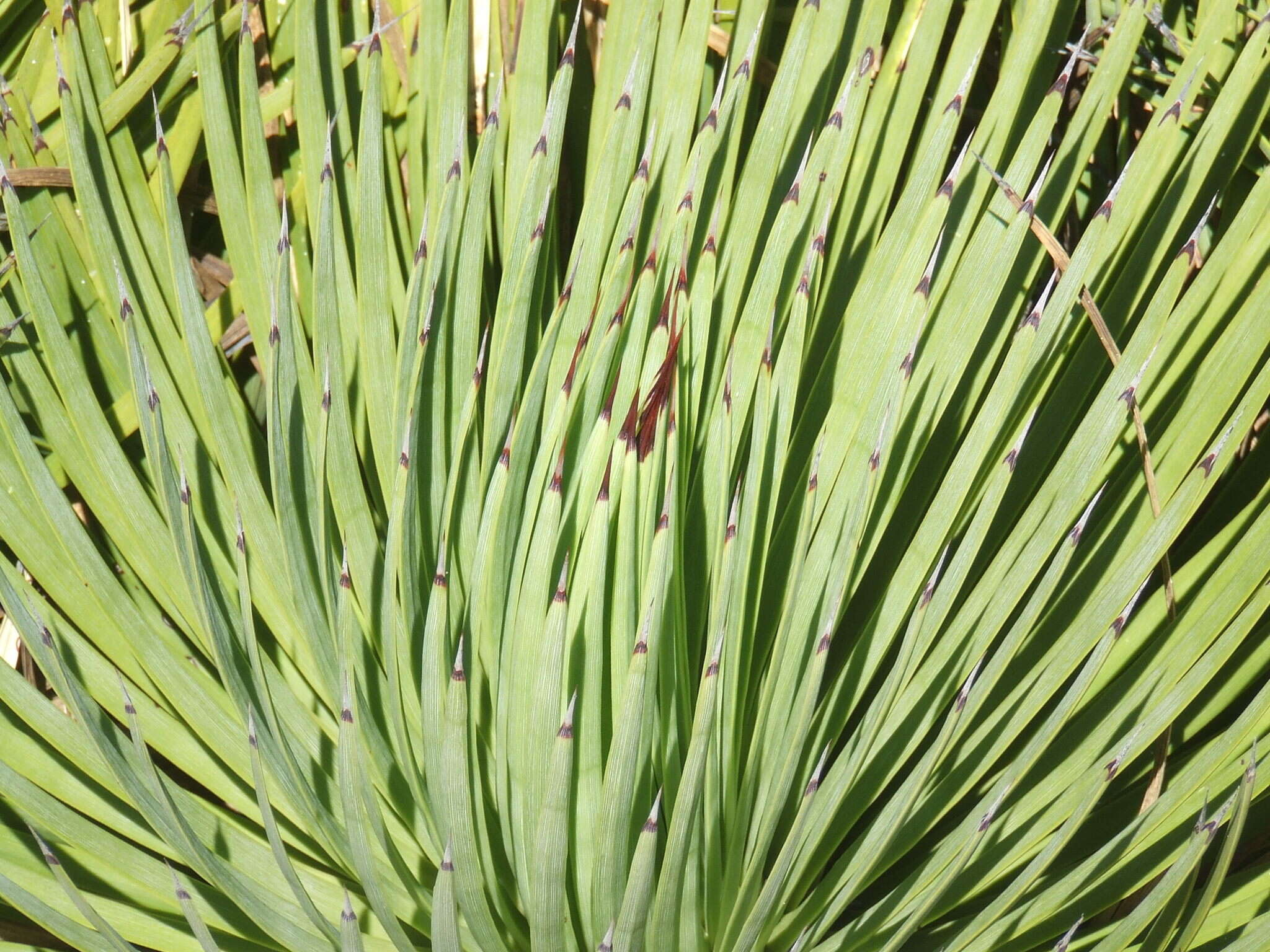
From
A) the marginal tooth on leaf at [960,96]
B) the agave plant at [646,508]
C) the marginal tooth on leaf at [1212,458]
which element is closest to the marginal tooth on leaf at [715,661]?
the agave plant at [646,508]

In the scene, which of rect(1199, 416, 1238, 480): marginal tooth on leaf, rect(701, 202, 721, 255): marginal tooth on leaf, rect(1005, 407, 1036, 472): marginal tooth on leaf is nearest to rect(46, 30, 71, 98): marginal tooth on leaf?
rect(701, 202, 721, 255): marginal tooth on leaf

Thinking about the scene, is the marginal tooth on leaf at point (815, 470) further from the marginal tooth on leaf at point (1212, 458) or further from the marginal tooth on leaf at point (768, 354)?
the marginal tooth on leaf at point (1212, 458)

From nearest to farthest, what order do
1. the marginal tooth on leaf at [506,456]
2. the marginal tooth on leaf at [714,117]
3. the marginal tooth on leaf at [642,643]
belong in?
1. the marginal tooth on leaf at [642,643]
2. the marginal tooth on leaf at [506,456]
3. the marginal tooth on leaf at [714,117]

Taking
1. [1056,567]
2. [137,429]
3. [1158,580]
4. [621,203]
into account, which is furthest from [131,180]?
[1158,580]

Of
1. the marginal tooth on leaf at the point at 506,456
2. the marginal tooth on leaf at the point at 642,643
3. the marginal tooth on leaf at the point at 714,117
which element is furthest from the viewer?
the marginal tooth on leaf at the point at 714,117

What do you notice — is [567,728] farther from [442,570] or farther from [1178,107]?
[1178,107]

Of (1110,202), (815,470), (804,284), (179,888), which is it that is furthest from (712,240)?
(179,888)

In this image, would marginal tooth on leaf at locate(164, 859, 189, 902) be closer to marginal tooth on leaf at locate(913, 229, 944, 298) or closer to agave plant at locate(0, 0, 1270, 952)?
agave plant at locate(0, 0, 1270, 952)

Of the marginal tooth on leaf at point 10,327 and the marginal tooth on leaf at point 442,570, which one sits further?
the marginal tooth on leaf at point 10,327

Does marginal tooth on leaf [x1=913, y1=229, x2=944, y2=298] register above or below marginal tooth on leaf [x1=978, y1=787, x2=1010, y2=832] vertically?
above
